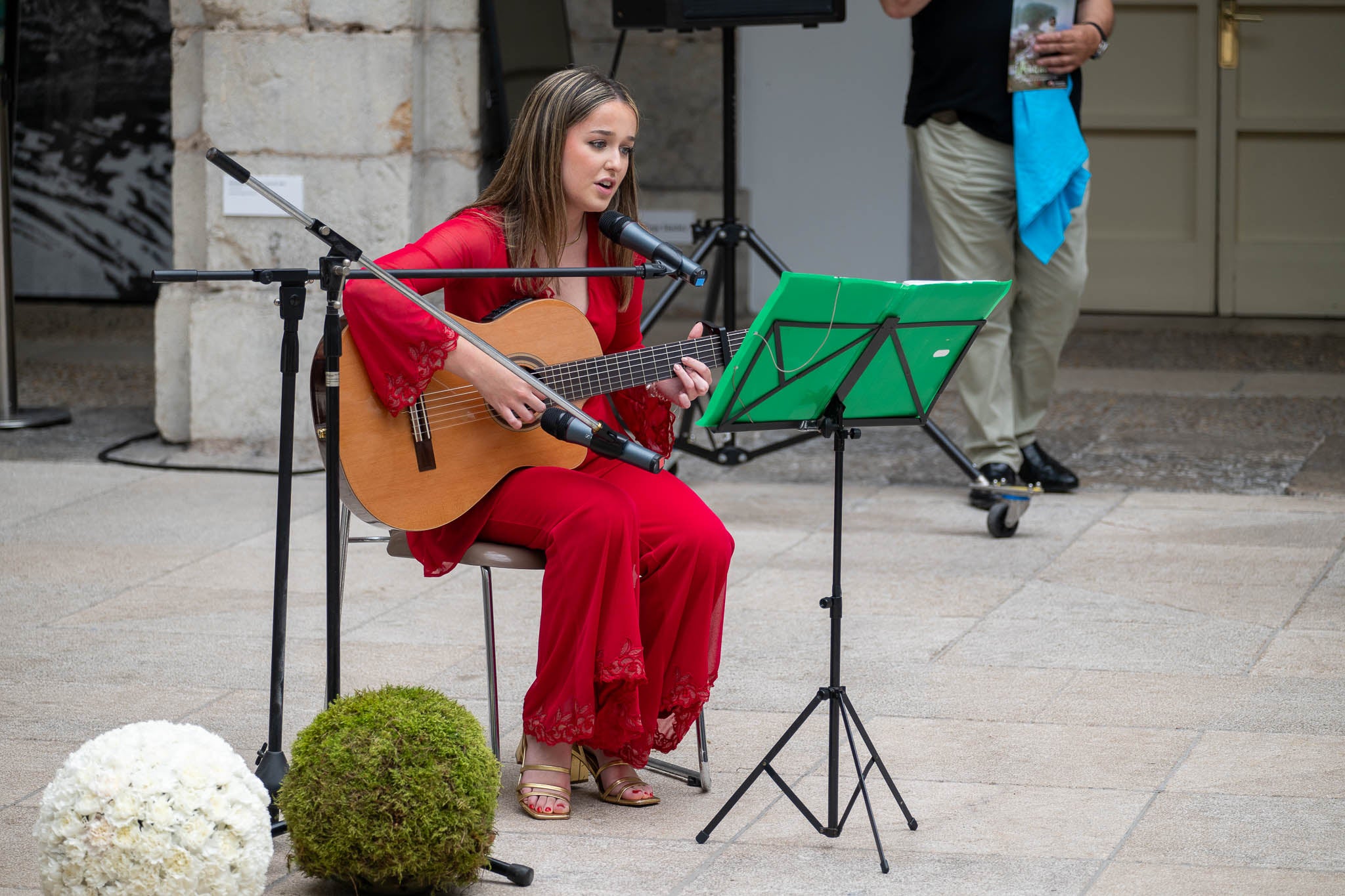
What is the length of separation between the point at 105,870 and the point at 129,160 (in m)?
7.23

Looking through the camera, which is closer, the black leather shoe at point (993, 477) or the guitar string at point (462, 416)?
the guitar string at point (462, 416)

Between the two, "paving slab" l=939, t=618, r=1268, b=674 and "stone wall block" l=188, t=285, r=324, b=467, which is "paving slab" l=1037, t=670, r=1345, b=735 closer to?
"paving slab" l=939, t=618, r=1268, b=674

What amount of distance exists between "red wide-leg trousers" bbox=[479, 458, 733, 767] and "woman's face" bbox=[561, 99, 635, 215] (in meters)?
0.54

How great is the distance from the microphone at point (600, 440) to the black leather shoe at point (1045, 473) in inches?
120

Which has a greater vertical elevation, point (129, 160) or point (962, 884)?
point (129, 160)

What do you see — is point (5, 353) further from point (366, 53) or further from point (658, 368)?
point (658, 368)

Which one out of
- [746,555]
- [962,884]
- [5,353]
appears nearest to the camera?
[962,884]

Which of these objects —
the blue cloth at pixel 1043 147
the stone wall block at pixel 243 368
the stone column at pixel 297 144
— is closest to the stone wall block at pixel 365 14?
the stone column at pixel 297 144

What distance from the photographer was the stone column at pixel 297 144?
600cm

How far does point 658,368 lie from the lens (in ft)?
10.9

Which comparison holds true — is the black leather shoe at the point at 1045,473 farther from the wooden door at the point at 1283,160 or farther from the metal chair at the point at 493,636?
the wooden door at the point at 1283,160

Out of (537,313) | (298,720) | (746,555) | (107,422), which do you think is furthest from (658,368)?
(107,422)

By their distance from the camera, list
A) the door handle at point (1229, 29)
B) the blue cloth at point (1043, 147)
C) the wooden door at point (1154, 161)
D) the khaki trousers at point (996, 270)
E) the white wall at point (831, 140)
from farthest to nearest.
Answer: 1. the white wall at point (831, 140)
2. the wooden door at point (1154, 161)
3. the door handle at point (1229, 29)
4. the khaki trousers at point (996, 270)
5. the blue cloth at point (1043, 147)

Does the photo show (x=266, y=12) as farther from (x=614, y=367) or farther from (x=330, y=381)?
(x=330, y=381)
